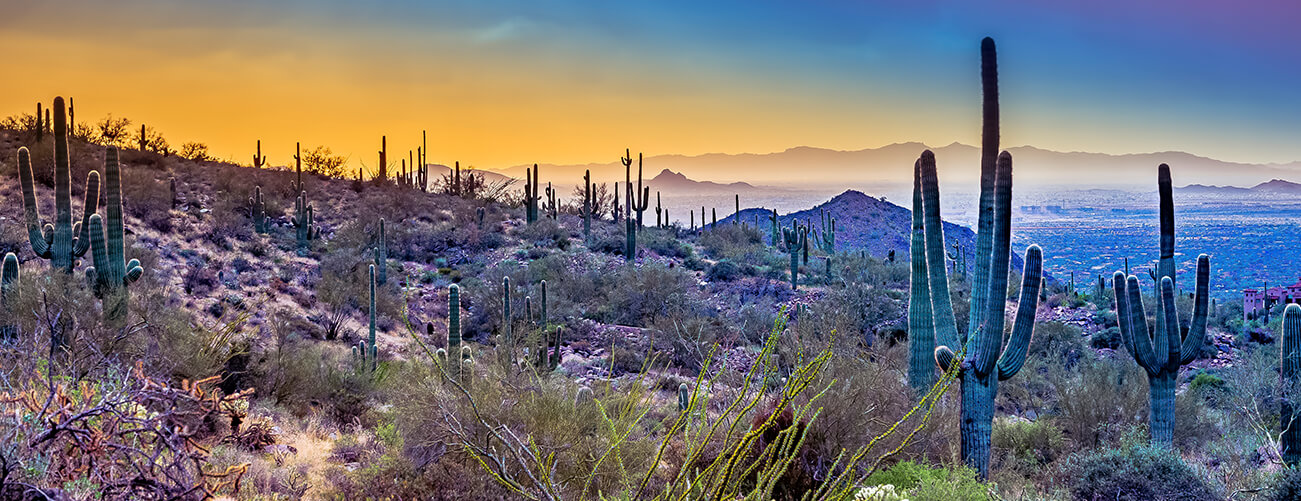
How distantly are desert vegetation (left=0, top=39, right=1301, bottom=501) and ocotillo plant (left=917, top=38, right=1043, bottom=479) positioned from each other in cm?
4

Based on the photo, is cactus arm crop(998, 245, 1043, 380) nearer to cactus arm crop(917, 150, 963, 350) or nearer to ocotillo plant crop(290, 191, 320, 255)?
cactus arm crop(917, 150, 963, 350)

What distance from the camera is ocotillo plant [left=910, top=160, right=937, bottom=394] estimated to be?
1233 centimetres

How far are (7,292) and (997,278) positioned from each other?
42.1 ft

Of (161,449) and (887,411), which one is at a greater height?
(161,449)

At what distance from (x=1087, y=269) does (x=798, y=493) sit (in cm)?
4516

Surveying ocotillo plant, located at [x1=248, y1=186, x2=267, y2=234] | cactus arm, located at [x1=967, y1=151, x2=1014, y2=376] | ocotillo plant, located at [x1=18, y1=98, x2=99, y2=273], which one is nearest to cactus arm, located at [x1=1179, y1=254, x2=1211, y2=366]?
cactus arm, located at [x1=967, y1=151, x2=1014, y2=376]

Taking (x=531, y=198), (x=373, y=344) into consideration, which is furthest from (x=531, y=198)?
(x=373, y=344)

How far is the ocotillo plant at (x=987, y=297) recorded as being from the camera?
1003 centimetres

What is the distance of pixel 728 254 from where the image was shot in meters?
40.5

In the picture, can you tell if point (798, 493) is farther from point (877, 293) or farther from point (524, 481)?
point (877, 293)

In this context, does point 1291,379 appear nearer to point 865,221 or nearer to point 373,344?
point 373,344

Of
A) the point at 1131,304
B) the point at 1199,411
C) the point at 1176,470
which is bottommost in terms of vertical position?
the point at 1199,411

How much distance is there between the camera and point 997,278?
1051 cm

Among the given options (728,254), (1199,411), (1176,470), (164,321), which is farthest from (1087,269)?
(164,321)
